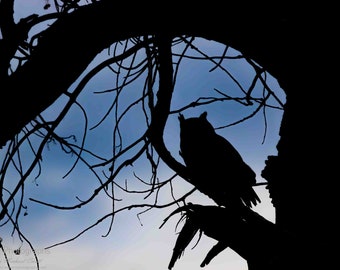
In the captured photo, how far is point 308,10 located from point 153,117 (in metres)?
0.86

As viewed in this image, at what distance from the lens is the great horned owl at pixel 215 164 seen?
251cm

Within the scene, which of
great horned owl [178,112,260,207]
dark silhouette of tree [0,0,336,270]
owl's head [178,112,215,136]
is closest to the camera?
dark silhouette of tree [0,0,336,270]

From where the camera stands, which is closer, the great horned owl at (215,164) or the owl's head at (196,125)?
the great horned owl at (215,164)

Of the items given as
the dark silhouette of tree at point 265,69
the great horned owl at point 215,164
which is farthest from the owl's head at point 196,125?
the dark silhouette of tree at point 265,69

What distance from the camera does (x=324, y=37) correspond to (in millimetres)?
1366

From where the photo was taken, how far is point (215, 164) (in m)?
2.68

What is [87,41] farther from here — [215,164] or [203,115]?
[203,115]

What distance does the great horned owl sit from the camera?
8.25 feet

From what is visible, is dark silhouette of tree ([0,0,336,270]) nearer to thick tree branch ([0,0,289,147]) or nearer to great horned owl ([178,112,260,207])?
thick tree branch ([0,0,289,147])

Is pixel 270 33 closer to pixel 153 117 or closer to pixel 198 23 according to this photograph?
pixel 198 23

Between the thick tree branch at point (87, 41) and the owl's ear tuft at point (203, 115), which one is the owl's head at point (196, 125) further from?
the thick tree branch at point (87, 41)

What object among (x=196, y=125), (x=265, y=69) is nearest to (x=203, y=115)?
(x=196, y=125)

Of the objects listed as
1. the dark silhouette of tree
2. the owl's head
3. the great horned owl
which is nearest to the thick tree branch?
the dark silhouette of tree

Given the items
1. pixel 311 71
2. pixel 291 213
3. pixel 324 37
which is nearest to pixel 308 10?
pixel 324 37
